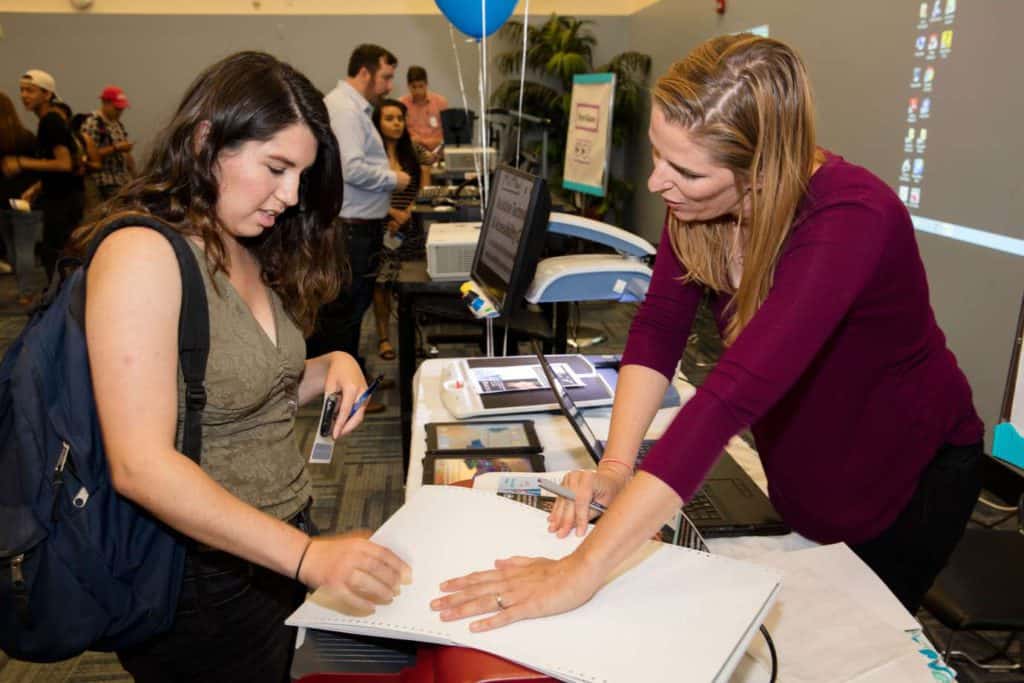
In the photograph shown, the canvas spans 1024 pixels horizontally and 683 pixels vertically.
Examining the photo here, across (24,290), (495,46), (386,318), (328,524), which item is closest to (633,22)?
(495,46)

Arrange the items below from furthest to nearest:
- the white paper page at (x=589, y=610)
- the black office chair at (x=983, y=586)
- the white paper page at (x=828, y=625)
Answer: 1. the black office chair at (x=983, y=586)
2. the white paper page at (x=828, y=625)
3. the white paper page at (x=589, y=610)

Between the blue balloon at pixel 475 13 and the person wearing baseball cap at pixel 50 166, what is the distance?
318 centimetres

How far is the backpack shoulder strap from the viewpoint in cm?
81

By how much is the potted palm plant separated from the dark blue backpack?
5.68 metres

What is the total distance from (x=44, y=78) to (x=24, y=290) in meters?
1.65

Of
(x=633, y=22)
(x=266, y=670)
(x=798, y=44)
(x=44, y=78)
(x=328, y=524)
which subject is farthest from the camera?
(x=633, y=22)

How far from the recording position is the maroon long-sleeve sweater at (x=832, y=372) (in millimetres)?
745

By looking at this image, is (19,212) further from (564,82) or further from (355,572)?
(355,572)

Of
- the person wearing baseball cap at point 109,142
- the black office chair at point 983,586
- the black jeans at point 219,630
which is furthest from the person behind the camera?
the person wearing baseball cap at point 109,142

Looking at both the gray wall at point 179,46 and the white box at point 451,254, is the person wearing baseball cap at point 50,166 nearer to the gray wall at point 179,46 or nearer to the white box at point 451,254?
the gray wall at point 179,46

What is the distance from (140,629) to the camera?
0.88 meters

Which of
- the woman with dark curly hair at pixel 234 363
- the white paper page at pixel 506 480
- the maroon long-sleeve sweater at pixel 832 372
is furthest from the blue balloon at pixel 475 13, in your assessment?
the white paper page at pixel 506 480

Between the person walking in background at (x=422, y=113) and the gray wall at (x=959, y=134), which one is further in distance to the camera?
the person walking in background at (x=422, y=113)

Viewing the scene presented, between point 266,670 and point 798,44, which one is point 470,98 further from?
point 266,670
